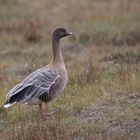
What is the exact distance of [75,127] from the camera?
30.1ft

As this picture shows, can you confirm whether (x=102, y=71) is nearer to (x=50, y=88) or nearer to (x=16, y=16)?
(x=50, y=88)

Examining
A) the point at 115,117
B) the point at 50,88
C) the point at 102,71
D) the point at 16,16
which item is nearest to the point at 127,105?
the point at 115,117

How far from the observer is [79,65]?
1494 centimetres

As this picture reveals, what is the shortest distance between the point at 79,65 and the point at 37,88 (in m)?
5.15

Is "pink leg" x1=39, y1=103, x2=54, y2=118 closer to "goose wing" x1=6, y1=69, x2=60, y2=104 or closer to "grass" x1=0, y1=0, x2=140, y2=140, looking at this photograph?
"grass" x1=0, y1=0, x2=140, y2=140

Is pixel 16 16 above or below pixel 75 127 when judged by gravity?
below

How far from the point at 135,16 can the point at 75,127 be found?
37.7ft

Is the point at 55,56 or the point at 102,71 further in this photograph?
the point at 102,71

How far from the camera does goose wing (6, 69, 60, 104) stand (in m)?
9.69

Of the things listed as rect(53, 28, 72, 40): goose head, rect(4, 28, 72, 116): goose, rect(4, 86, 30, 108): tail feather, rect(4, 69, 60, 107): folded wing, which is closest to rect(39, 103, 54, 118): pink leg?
rect(4, 28, 72, 116): goose

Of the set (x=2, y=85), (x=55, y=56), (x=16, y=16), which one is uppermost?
(x=55, y=56)

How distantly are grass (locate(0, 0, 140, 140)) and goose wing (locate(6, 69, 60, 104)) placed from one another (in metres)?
0.36

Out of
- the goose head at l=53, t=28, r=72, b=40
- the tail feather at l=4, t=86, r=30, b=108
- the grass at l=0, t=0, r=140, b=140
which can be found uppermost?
the goose head at l=53, t=28, r=72, b=40

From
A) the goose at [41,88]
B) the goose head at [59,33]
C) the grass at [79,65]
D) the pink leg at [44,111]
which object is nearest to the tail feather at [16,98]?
the goose at [41,88]
